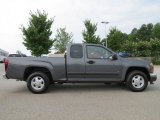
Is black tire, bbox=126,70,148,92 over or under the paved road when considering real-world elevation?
over

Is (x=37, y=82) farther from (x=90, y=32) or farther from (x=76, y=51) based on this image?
(x=90, y=32)

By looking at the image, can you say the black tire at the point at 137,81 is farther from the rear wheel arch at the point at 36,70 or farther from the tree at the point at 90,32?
the tree at the point at 90,32

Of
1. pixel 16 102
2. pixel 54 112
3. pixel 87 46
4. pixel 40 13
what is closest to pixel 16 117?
pixel 54 112

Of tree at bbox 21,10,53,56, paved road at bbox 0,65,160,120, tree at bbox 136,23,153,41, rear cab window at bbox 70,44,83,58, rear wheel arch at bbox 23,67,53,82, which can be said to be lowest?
paved road at bbox 0,65,160,120

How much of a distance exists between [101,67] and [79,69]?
767 mm

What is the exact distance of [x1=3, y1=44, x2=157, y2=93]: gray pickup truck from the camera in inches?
396

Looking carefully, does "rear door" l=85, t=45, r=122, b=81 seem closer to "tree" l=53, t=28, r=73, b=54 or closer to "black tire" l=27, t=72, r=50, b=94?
"black tire" l=27, t=72, r=50, b=94

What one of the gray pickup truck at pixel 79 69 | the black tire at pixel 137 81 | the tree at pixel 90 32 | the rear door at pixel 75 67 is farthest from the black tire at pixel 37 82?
the tree at pixel 90 32

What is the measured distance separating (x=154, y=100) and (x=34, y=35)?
80.2 feet

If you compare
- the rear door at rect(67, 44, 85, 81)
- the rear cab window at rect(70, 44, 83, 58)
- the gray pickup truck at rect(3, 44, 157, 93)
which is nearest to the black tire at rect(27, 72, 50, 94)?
the gray pickup truck at rect(3, 44, 157, 93)

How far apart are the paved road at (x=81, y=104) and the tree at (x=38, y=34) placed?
2068cm

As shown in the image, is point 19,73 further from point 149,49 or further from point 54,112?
point 149,49

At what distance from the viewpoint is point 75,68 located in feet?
33.2

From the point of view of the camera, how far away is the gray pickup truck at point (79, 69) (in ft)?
33.0
